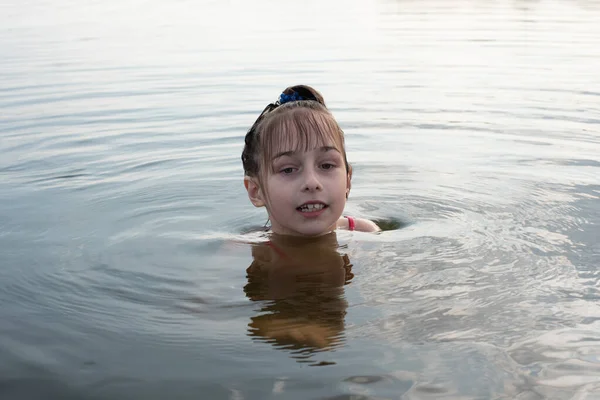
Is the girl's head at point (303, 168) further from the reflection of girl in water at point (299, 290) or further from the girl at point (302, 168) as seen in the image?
the reflection of girl in water at point (299, 290)

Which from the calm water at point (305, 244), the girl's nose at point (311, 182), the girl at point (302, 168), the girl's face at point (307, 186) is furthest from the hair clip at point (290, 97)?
the calm water at point (305, 244)

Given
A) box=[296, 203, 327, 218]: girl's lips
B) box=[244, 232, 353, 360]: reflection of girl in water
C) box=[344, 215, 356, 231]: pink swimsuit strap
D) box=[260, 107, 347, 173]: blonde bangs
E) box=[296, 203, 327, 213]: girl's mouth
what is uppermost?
box=[260, 107, 347, 173]: blonde bangs

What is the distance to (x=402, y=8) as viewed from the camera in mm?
28891

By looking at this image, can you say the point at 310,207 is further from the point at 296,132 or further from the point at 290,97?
the point at 290,97

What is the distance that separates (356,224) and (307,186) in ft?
2.94

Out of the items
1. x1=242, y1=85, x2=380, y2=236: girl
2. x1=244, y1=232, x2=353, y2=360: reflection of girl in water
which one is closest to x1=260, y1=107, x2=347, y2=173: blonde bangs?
x1=242, y1=85, x2=380, y2=236: girl

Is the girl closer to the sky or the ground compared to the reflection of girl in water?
closer to the sky

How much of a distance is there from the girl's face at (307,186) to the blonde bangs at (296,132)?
1.0 inches

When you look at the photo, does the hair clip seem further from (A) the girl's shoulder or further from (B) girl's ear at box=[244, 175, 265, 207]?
(A) the girl's shoulder

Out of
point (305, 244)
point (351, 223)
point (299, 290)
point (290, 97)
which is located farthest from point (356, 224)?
point (299, 290)

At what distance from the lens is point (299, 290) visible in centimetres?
451

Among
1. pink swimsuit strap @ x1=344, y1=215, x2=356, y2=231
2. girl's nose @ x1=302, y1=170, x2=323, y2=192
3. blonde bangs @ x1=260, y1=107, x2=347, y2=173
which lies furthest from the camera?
pink swimsuit strap @ x1=344, y1=215, x2=356, y2=231

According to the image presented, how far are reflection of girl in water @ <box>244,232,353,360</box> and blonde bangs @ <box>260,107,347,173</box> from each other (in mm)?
574

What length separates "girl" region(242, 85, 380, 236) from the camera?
205 inches
